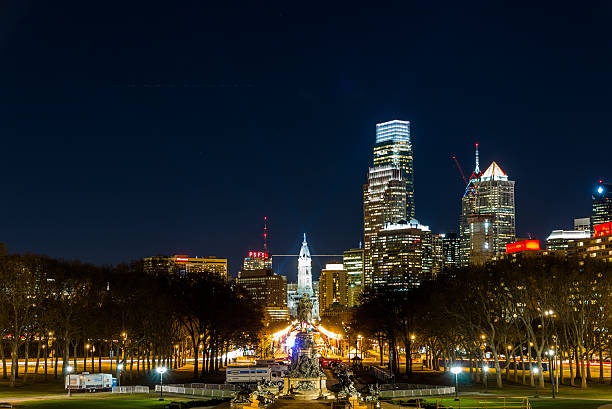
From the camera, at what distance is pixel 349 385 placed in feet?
218

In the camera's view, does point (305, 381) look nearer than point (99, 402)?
Yes

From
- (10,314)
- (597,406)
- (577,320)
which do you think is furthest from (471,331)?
(10,314)

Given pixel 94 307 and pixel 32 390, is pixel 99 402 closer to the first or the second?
pixel 32 390

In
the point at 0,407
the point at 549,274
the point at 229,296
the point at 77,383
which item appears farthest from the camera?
the point at 229,296

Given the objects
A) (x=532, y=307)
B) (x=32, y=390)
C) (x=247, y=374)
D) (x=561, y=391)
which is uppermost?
(x=532, y=307)

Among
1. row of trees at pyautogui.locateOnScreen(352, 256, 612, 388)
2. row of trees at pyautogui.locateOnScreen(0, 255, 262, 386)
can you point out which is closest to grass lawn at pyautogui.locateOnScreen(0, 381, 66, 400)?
row of trees at pyautogui.locateOnScreen(0, 255, 262, 386)

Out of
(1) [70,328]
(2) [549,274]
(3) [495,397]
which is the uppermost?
(2) [549,274]

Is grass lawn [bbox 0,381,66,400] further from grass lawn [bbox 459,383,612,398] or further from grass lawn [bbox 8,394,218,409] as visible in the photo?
grass lawn [bbox 459,383,612,398]

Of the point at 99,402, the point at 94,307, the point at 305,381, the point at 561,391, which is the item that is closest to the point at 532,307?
the point at 561,391

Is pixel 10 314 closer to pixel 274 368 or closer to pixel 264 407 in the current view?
pixel 274 368

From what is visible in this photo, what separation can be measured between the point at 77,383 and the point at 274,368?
102 ft

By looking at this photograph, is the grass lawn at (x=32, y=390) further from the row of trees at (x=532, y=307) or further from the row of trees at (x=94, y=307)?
the row of trees at (x=532, y=307)

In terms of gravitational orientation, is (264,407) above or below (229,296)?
below

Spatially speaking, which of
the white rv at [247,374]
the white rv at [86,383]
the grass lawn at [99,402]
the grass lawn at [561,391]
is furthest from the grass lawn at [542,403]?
the white rv at [86,383]
